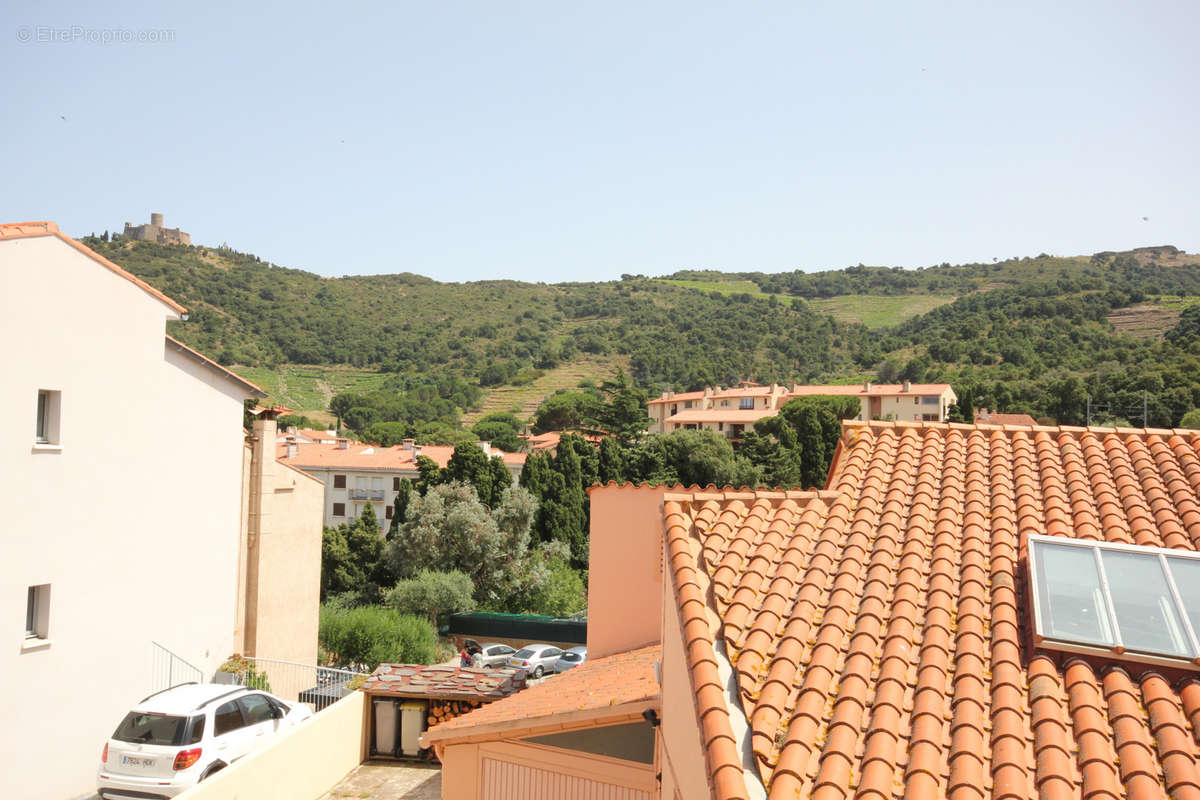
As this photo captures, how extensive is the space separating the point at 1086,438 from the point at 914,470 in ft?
6.38

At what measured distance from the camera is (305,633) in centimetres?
2494

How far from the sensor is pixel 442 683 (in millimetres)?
16422

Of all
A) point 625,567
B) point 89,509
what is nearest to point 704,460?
point 89,509

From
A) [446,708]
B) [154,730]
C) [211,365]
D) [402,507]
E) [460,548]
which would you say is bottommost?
[460,548]

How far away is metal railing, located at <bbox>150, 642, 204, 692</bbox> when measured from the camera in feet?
58.3

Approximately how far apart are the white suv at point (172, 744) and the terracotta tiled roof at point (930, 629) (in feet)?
27.0

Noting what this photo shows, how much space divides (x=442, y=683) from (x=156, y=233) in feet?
512

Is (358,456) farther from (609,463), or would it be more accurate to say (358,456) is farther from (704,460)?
(704,460)

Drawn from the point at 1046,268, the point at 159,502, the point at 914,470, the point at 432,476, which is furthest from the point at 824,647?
the point at 1046,268

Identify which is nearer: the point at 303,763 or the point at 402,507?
the point at 303,763

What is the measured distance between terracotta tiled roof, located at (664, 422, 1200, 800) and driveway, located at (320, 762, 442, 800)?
9235 mm

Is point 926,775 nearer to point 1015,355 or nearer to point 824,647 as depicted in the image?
point 824,647

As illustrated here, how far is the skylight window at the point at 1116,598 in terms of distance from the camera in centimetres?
488

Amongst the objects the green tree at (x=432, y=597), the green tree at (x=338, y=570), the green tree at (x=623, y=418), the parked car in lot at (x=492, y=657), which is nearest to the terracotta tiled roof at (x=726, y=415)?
the green tree at (x=623, y=418)
